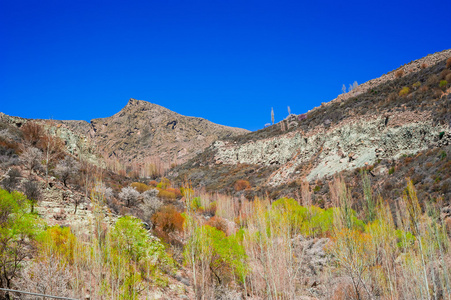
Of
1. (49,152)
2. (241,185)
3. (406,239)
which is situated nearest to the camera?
(406,239)

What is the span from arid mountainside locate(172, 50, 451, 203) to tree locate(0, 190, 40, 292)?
3401cm

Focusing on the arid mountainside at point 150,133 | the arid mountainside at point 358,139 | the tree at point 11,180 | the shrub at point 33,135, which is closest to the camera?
the tree at point 11,180

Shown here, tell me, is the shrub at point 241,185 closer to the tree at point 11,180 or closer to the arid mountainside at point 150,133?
the tree at point 11,180

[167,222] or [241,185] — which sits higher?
[241,185]

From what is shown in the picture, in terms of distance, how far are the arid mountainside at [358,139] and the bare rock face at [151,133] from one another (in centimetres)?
6839

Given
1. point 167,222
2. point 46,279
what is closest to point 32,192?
point 167,222

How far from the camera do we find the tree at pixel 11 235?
800 centimetres

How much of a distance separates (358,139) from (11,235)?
143 ft

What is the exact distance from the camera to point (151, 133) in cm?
15862

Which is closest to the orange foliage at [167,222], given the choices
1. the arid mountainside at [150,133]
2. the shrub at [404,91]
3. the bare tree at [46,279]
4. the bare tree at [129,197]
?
the bare tree at [129,197]

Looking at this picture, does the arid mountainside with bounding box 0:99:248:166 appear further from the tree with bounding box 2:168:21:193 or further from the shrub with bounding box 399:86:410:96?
the tree with bounding box 2:168:21:193

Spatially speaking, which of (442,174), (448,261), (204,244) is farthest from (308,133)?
(204,244)

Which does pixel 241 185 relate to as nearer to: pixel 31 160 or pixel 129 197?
pixel 129 197

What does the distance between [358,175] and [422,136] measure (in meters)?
8.78
